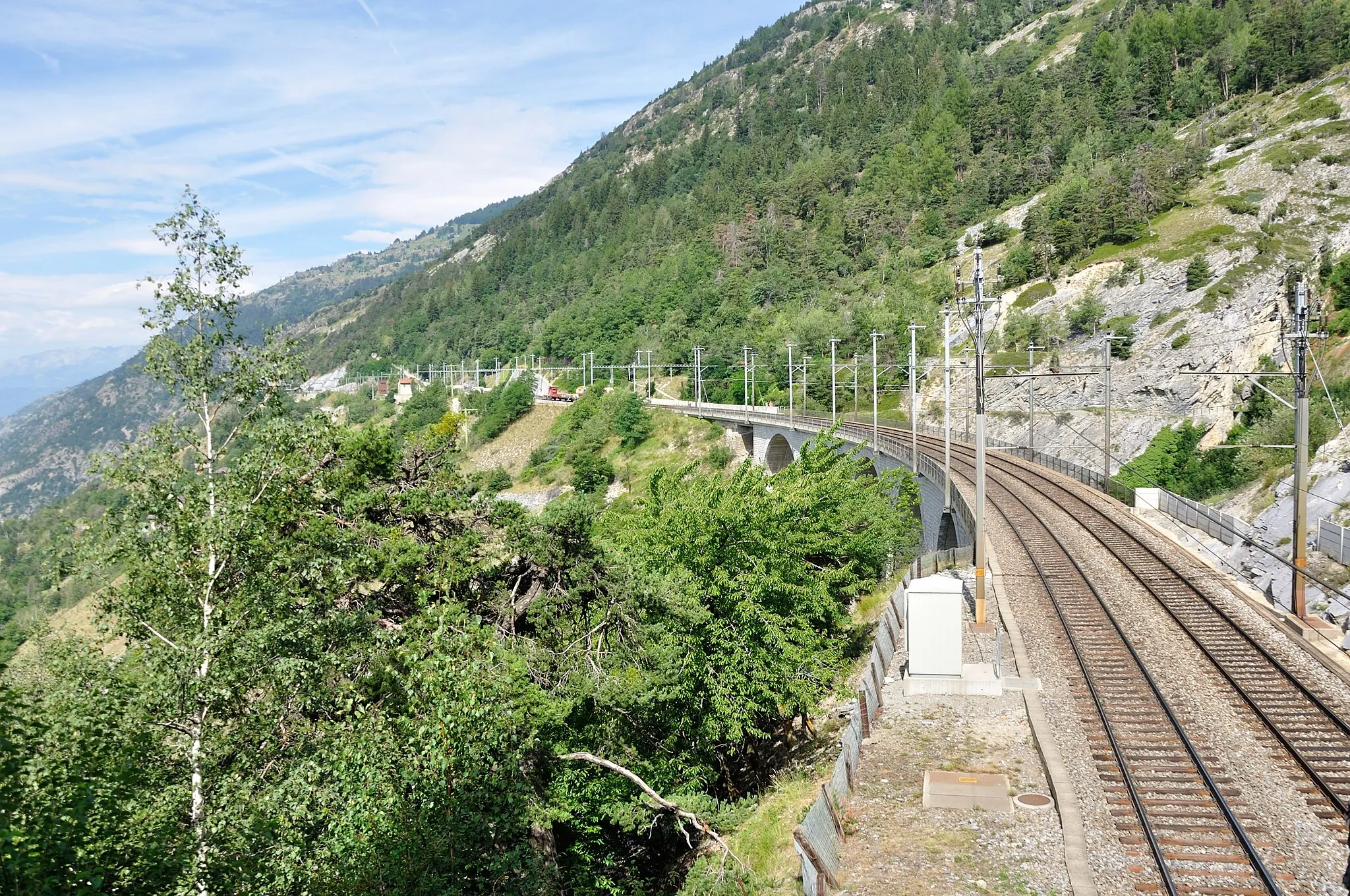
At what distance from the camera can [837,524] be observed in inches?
1040

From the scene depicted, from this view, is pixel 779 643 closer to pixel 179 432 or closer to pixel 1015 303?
pixel 179 432

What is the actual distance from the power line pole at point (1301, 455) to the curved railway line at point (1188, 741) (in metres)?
1.48

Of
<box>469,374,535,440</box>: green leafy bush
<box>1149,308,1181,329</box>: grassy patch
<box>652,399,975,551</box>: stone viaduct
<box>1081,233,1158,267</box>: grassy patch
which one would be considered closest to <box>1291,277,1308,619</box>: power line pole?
<box>652,399,975,551</box>: stone viaduct

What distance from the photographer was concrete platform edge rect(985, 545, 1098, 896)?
1028cm

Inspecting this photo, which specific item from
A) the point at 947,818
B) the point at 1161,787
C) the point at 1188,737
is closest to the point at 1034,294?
the point at 1188,737

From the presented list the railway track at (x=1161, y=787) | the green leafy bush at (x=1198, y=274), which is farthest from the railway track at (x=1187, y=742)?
the green leafy bush at (x=1198, y=274)

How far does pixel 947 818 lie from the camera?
39.7 feet

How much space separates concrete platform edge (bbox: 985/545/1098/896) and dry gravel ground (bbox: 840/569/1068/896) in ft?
0.44

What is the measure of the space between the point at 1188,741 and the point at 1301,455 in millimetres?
9609

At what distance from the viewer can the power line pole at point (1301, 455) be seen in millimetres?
19312

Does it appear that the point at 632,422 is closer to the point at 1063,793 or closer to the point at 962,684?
the point at 962,684

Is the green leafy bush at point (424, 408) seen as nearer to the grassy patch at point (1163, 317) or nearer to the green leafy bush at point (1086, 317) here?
the green leafy bush at point (1086, 317)

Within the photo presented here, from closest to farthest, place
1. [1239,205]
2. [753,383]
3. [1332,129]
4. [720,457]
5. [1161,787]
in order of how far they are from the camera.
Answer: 1. [1161,787]
2. [720,457]
3. [1239,205]
4. [753,383]
5. [1332,129]

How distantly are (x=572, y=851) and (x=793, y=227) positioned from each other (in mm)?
145668
